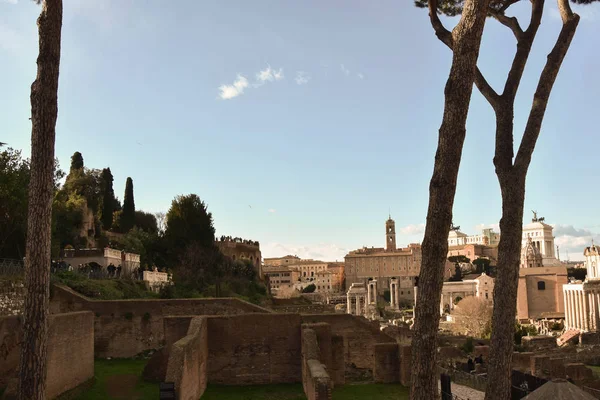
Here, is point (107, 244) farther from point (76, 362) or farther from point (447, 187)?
point (447, 187)

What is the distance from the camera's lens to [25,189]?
65.5ft

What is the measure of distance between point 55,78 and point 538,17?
6.82 metres

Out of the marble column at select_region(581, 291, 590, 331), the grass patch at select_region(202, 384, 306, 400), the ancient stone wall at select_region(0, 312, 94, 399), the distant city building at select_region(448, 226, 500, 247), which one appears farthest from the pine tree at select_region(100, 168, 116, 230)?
the distant city building at select_region(448, 226, 500, 247)

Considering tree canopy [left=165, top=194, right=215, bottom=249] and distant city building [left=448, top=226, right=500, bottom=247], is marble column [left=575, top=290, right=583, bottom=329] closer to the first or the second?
tree canopy [left=165, top=194, right=215, bottom=249]

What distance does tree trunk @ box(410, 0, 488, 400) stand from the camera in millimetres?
6141

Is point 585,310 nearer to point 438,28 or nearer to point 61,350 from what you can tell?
point 61,350

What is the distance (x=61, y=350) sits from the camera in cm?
1230

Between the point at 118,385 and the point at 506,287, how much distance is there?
9.45 m

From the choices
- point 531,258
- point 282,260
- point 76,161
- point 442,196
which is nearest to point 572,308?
point 531,258

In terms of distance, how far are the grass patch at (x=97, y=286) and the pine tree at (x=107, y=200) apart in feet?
71.2

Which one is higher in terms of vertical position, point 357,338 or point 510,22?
point 510,22

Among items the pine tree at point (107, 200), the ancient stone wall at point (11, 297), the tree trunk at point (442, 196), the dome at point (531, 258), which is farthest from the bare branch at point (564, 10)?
the dome at point (531, 258)

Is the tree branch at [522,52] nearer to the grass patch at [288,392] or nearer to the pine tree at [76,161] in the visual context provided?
the grass patch at [288,392]

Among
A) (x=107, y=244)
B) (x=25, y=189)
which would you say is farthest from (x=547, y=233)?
(x=25, y=189)
